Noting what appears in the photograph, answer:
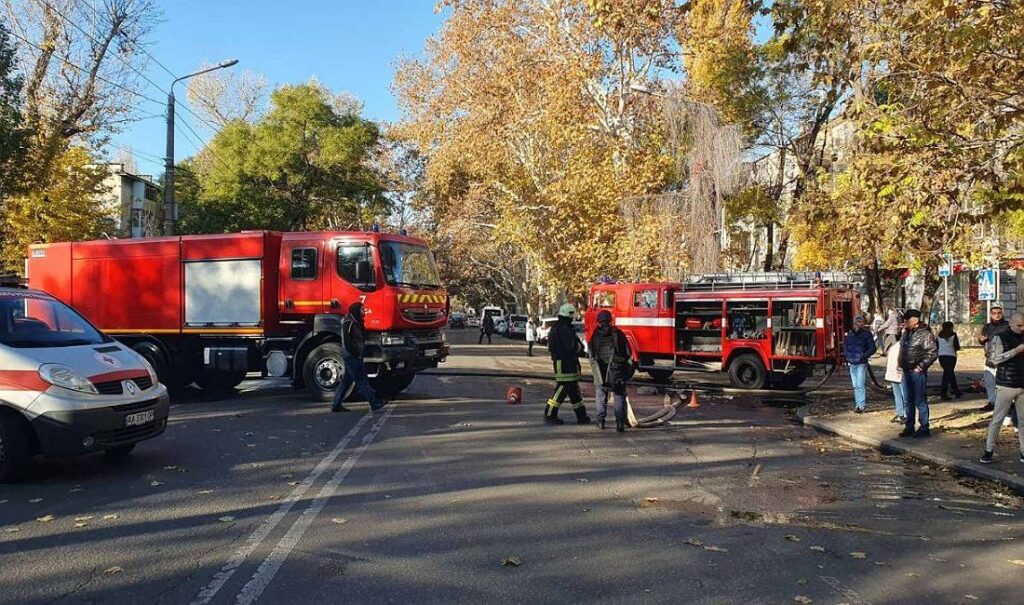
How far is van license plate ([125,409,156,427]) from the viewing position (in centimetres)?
778

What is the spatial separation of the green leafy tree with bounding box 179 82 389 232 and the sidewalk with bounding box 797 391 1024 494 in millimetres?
21413

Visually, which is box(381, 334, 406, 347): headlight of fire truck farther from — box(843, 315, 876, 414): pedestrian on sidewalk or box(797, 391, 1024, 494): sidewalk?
box(843, 315, 876, 414): pedestrian on sidewalk

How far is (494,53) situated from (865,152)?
22.9m

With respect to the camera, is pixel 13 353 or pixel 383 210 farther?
pixel 383 210

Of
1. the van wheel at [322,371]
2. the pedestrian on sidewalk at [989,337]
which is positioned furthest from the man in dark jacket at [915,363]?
the van wheel at [322,371]

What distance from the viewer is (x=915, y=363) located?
11.2 metres

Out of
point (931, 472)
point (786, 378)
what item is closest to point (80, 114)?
point (786, 378)

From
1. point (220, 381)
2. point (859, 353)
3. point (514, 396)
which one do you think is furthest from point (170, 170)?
point (859, 353)

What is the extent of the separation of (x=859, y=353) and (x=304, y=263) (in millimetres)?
9517

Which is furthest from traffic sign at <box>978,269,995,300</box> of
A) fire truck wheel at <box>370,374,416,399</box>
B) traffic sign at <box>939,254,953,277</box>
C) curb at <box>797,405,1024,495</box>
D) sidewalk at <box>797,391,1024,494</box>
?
fire truck wheel at <box>370,374,416,399</box>

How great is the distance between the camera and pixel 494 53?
105 feet

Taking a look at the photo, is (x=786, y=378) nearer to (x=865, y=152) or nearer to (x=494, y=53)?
(x=865, y=152)

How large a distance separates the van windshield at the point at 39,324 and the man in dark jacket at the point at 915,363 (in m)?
10.1

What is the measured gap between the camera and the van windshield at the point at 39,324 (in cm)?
789
